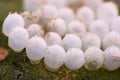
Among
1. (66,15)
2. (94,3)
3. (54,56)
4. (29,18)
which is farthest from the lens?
(94,3)

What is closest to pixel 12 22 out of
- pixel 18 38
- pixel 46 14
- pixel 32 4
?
pixel 18 38

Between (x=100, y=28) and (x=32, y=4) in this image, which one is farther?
(x=32, y=4)

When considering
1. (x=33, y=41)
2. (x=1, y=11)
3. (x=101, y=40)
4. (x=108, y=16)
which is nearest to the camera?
(x=33, y=41)

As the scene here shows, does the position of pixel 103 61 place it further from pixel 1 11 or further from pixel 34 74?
pixel 1 11

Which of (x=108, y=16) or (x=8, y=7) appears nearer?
(x=108, y=16)

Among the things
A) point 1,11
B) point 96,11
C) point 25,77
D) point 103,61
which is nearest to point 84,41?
point 103,61

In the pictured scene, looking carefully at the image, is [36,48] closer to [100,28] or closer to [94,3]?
[100,28]

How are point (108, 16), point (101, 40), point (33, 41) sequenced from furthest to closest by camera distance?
point (108, 16) → point (101, 40) → point (33, 41)
